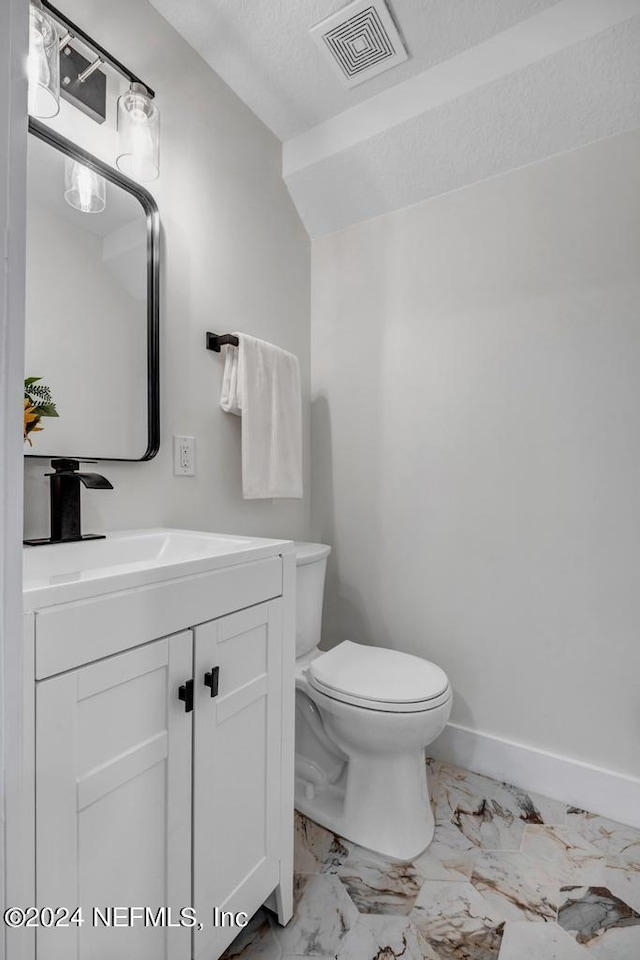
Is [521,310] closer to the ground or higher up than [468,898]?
higher up

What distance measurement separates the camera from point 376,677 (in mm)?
1424

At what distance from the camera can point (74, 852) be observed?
0.66 m

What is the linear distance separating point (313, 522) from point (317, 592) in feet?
1.60

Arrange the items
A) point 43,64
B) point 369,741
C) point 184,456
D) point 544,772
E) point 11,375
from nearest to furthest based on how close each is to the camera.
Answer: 1. point 11,375
2. point 43,64
3. point 369,741
4. point 184,456
5. point 544,772

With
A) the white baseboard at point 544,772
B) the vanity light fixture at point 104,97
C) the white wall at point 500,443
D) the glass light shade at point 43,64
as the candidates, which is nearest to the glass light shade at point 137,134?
the vanity light fixture at point 104,97

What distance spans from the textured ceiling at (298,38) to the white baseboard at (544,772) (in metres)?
2.31

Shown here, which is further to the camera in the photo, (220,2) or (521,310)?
(521,310)

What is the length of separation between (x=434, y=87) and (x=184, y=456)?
4.90ft

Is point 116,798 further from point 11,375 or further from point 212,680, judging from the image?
point 11,375

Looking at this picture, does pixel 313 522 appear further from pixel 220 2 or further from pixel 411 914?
pixel 220 2

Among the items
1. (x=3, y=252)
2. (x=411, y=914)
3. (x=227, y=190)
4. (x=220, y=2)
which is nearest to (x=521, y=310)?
(x=227, y=190)

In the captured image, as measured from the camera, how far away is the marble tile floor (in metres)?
1.05

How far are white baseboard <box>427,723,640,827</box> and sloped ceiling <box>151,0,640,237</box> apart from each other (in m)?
2.02

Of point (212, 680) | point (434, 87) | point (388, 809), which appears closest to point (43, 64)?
point (434, 87)
